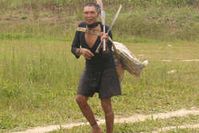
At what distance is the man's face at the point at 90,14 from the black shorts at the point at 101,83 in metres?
0.63

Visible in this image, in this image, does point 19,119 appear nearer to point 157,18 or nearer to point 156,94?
point 156,94

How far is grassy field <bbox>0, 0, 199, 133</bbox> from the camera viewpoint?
8.60m

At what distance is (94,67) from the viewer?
250 inches

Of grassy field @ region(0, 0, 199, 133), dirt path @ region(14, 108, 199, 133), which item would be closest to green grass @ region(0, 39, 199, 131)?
grassy field @ region(0, 0, 199, 133)

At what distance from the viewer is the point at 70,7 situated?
2512 centimetres

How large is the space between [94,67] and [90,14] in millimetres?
650

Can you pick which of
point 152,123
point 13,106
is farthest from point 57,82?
point 152,123

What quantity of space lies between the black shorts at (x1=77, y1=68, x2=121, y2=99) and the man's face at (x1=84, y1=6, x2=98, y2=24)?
630mm

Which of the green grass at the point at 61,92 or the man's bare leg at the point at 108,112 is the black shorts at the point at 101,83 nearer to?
the man's bare leg at the point at 108,112

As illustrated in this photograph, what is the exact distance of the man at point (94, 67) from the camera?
6211 mm

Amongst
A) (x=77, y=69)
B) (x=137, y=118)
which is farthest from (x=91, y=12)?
(x=77, y=69)

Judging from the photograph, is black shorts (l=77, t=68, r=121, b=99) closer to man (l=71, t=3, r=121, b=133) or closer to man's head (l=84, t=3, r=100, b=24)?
man (l=71, t=3, r=121, b=133)

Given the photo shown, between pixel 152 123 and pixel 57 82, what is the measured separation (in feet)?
10.8

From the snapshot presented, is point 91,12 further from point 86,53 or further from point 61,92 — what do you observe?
point 61,92
